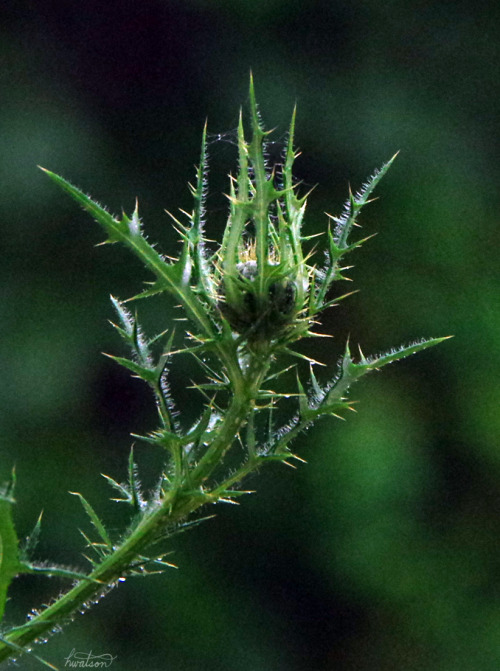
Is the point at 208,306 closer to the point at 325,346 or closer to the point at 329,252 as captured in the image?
the point at 329,252

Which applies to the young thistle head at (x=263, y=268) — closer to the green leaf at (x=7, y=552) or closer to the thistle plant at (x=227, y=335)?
the thistle plant at (x=227, y=335)

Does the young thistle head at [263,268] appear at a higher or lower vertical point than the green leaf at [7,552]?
higher

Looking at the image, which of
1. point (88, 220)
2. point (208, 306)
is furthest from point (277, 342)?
point (88, 220)

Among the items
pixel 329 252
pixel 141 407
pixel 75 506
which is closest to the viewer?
pixel 329 252

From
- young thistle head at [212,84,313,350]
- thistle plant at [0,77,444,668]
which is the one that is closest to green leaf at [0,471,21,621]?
thistle plant at [0,77,444,668]
